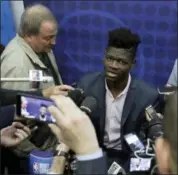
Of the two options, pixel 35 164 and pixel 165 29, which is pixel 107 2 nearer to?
pixel 165 29

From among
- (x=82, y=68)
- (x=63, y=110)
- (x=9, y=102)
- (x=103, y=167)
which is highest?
(x=63, y=110)

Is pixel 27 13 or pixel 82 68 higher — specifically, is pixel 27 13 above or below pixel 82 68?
above

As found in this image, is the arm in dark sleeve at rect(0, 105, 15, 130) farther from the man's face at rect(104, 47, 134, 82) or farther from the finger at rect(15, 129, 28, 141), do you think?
the man's face at rect(104, 47, 134, 82)

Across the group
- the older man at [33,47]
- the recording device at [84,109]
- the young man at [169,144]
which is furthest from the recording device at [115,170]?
the older man at [33,47]

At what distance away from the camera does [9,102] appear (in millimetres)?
2158

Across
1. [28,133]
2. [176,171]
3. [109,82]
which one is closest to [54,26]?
[109,82]

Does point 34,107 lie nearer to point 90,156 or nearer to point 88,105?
point 88,105

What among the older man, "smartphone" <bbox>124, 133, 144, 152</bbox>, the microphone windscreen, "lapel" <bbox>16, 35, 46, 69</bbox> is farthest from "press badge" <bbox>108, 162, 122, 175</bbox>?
"lapel" <bbox>16, 35, 46, 69</bbox>

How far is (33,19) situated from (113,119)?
2.95 feet

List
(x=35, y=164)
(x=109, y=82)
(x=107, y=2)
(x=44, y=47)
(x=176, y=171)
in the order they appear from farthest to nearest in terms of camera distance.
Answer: (x=107, y=2), (x=44, y=47), (x=109, y=82), (x=35, y=164), (x=176, y=171)

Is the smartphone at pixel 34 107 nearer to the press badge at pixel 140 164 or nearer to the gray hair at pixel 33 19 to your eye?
the press badge at pixel 140 164

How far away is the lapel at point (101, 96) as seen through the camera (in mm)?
2490

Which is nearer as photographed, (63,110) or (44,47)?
(63,110)

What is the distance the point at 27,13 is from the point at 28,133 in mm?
1301
